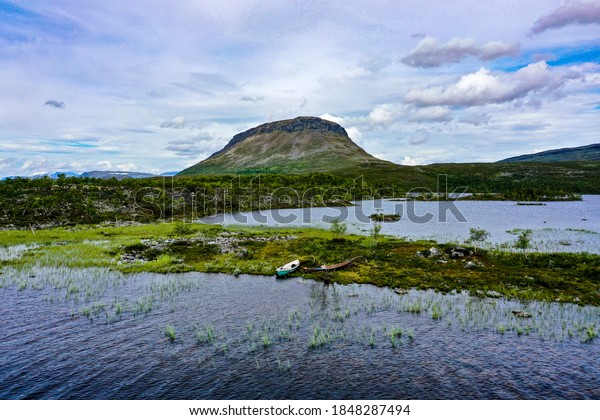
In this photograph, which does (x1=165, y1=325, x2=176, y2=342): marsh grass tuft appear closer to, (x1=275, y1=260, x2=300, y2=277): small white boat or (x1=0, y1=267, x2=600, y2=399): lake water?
(x1=0, y1=267, x2=600, y2=399): lake water

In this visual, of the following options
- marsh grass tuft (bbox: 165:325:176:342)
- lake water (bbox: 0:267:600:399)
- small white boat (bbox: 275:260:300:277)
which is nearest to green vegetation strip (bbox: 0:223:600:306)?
small white boat (bbox: 275:260:300:277)

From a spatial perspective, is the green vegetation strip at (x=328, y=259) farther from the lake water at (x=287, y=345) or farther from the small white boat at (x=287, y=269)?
the lake water at (x=287, y=345)

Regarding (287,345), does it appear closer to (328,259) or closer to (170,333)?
(170,333)

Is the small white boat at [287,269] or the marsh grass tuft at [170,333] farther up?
the small white boat at [287,269]

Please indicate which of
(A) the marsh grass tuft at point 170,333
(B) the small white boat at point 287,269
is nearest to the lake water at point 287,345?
(A) the marsh grass tuft at point 170,333

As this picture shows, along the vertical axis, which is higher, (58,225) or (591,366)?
(58,225)

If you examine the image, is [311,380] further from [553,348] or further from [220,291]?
[220,291]
